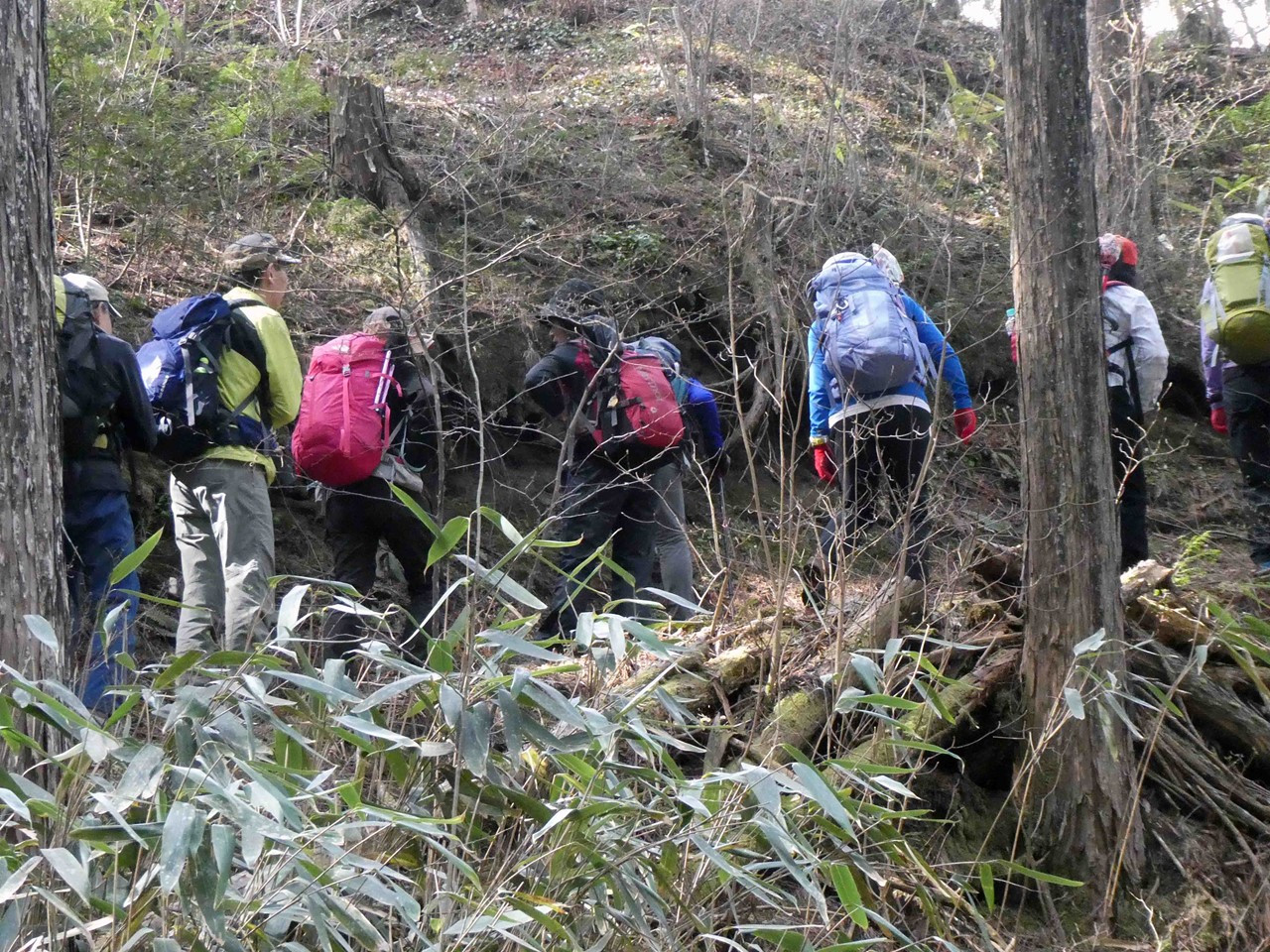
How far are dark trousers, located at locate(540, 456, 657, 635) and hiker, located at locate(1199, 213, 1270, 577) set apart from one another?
324 cm

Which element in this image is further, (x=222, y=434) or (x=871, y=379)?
(x=871, y=379)

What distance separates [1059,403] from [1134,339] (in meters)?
2.27

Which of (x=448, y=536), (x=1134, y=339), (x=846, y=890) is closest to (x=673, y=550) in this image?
(x=1134, y=339)

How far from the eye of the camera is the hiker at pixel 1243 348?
6.62 meters

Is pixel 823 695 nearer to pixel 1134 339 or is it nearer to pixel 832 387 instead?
pixel 832 387

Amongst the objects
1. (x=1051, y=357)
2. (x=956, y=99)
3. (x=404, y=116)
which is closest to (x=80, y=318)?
(x=1051, y=357)

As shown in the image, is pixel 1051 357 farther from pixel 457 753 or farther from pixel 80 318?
pixel 80 318

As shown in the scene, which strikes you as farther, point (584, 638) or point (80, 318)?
point (80, 318)

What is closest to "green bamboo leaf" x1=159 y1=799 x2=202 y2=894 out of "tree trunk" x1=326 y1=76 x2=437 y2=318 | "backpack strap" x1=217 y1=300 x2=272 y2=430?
"backpack strap" x1=217 y1=300 x2=272 y2=430

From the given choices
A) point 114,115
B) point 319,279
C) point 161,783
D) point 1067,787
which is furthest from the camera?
point 319,279

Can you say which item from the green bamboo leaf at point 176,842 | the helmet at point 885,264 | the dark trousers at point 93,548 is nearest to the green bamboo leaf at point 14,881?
the green bamboo leaf at point 176,842

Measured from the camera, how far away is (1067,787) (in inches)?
188

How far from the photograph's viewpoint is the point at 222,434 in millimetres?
5594

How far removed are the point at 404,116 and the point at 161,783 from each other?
415 inches
